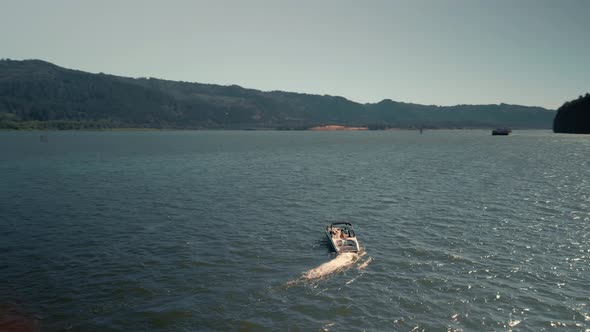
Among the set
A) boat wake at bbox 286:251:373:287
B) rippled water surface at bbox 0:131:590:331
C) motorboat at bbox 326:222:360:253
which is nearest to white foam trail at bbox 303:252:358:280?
boat wake at bbox 286:251:373:287

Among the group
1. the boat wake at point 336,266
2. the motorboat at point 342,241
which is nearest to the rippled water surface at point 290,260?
the boat wake at point 336,266

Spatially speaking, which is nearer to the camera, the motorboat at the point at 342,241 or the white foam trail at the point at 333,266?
the white foam trail at the point at 333,266

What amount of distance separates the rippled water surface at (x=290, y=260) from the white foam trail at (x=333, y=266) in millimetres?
181

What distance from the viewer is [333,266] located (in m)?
35.5

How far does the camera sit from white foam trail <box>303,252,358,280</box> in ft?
110

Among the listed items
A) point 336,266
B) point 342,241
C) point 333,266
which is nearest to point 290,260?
point 333,266

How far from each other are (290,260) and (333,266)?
4160mm

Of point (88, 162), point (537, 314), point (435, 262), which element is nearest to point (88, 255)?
point (435, 262)

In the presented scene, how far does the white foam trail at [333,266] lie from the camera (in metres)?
33.6

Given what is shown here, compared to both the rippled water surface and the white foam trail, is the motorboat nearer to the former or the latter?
the white foam trail

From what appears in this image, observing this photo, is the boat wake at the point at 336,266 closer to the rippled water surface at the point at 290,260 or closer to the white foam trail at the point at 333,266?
the white foam trail at the point at 333,266

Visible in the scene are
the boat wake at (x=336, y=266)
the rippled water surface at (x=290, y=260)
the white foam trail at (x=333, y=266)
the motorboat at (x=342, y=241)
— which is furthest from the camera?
the motorboat at (x=342, y=241)

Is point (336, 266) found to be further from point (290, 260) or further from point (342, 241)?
point (342, 241)

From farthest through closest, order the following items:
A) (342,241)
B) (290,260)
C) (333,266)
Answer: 1. (342,241)
2. (290,260)
3. (333,266)
